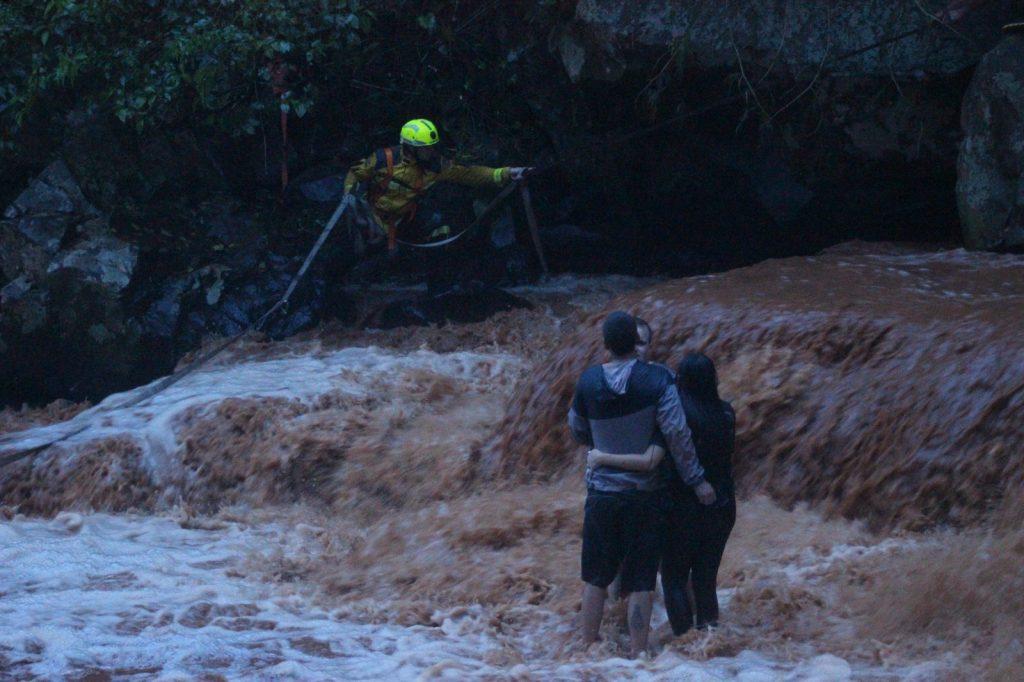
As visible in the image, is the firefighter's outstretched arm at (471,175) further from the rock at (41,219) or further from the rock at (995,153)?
the rock at (41,219)

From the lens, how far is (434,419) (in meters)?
7.73

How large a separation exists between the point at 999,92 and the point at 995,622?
15.9ft

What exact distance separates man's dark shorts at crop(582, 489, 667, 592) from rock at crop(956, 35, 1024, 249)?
4.85 metres

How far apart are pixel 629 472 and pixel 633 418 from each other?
211 millimetres

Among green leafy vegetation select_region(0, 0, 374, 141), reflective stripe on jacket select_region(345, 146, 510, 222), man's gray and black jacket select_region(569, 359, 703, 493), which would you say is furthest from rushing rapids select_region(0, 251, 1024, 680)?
green leafy vegetation select_region(0, 0, 374, 141)

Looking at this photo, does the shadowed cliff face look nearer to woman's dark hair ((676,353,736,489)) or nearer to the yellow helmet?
woman's dark hair ((676,353,736,489))

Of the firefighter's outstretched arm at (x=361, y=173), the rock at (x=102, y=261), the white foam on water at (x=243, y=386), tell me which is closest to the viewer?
the white foam on water at (x=243, y=386)

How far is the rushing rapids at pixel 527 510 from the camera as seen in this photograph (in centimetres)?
422

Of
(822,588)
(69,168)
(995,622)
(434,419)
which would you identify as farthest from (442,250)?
(995,622)

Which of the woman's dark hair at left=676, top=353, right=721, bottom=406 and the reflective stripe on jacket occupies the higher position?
the reflective stripe on jacket

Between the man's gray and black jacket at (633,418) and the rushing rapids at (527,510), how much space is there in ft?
2.45

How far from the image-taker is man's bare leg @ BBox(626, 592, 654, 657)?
4.00 m

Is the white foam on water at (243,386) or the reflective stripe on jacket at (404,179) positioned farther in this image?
the reflective stripe on jacket at (404,179)

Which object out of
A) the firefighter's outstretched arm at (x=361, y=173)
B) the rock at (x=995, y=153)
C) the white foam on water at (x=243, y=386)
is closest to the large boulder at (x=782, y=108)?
the rock at (x=995, y=153)
